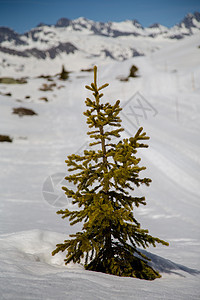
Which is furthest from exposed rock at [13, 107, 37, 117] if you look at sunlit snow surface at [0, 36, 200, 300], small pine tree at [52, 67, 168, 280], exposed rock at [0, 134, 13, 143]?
small pine tree at [52, 67, 168, 280]

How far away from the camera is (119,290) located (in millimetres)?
3070

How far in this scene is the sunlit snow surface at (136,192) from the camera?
3.14 metres

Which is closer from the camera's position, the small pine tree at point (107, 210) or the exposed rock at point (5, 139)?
the small pine tree at point (107, 210)

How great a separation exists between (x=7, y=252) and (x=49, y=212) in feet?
14.7

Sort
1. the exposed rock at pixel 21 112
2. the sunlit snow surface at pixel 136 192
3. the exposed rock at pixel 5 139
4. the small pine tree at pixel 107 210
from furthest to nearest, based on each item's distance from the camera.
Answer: the exposed rock at pixel 21 112 < the exposed rock at pixel 5 139 < the small pine tree at pixel 107 210 < the sunlit snow surface at pixel 136 192

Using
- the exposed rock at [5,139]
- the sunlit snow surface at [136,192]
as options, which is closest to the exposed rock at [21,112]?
the sunlit snow surface at [136,192]

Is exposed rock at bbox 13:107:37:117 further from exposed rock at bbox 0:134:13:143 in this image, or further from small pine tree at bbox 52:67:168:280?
small pine tree at bbox 52:67:168:280

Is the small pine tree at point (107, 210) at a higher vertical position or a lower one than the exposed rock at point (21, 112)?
lower

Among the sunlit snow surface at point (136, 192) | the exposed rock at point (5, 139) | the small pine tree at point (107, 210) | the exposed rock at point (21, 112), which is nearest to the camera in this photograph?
the sunlit snow surface at point (136, 192)

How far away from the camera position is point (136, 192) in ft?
34.9

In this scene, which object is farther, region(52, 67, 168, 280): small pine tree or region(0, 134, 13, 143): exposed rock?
region(0, 134, 13, 143): exposed rock

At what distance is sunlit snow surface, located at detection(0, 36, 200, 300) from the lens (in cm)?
314

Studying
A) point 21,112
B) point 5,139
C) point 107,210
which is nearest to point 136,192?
point 107,210

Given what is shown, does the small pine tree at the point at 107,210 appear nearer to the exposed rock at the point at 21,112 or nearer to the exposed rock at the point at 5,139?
the exposed rock at the point at 5,139
